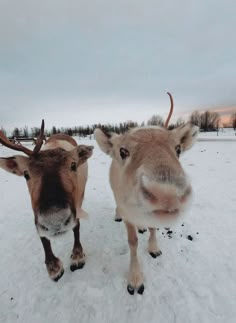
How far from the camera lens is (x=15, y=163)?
3.42m

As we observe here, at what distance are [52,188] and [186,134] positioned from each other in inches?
86.8

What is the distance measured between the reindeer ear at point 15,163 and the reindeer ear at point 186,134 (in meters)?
2.43

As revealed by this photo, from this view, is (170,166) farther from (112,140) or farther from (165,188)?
(112,140)

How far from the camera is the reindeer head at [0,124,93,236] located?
2.42m

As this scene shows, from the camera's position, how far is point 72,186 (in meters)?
3.05

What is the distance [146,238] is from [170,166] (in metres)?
3.05

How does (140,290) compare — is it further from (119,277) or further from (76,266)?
(76,266)

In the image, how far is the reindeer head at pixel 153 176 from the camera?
1.88 metres

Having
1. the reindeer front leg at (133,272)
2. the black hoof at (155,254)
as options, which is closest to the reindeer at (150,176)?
the reindeer front leg at (133,272)

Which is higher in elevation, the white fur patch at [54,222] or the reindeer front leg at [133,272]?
the white fur patch at [54,222]

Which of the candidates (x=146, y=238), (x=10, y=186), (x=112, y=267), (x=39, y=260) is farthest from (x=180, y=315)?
(x=10, y=186)

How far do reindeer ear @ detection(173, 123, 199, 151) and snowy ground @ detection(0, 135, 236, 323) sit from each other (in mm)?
2196

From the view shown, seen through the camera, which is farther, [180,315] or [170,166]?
[180,315]

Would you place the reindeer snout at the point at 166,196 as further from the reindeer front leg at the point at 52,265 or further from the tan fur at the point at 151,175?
the reindeer front leg at the point at 52,265
